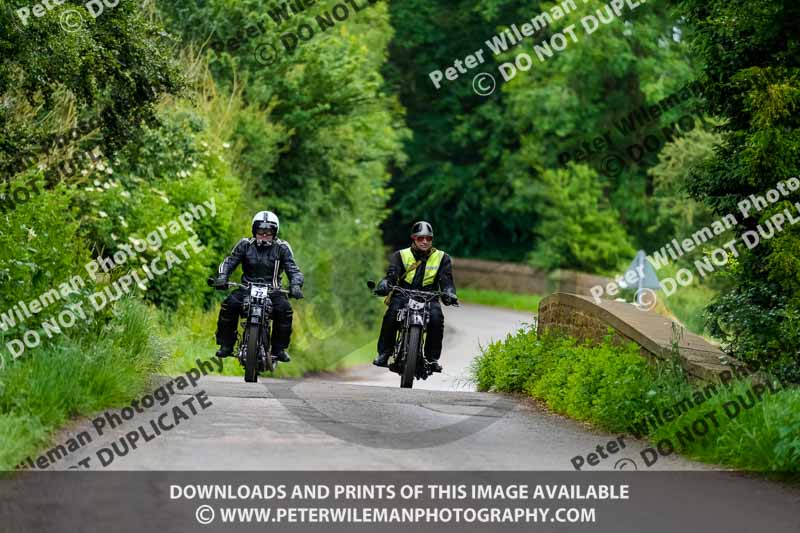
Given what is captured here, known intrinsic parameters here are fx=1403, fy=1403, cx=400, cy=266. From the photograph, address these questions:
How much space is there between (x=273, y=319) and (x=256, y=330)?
515mm

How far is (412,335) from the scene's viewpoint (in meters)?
15.7

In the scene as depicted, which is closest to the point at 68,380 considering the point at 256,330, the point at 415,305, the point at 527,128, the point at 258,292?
the point at 256,330

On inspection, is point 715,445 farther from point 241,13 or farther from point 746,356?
point 241,13

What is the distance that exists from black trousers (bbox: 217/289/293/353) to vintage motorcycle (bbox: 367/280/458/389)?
3.45 feet

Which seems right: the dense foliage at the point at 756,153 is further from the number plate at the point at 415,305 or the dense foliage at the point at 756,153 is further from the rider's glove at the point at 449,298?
the number plate at the point at 415,305

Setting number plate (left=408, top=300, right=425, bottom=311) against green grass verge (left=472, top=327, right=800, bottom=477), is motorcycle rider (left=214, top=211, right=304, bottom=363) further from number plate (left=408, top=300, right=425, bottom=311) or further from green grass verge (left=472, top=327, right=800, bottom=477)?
green grass verge (left=472, top=327, right=800, bottom=477)

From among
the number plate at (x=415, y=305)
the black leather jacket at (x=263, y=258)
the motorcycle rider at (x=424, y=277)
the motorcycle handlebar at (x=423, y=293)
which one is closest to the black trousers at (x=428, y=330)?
the motorcycle rider at (x=424, y=277)

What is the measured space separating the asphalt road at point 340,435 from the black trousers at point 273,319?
60.7 inches

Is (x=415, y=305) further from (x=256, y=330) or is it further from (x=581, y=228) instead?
(x=581, y=228)

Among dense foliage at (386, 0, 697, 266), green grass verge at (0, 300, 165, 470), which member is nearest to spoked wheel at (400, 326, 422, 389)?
green grass verge at (0, 300, 165, 470)

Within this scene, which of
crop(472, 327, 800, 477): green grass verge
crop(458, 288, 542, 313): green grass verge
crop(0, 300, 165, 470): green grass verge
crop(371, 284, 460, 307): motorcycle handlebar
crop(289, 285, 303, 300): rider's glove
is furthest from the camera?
crop(458, 288, 542, 313): green grass verge

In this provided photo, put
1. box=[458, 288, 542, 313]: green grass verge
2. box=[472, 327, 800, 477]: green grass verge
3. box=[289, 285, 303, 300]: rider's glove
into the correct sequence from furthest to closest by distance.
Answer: box=[458, 288, 542, 313]: green grass verge → box=[289, 285, 303, 300]: rider's glove → box=[472, 327, 800, 477]: green grass verge

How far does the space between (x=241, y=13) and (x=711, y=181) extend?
19525 millimetres

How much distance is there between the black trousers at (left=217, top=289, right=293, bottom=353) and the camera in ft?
52.0
